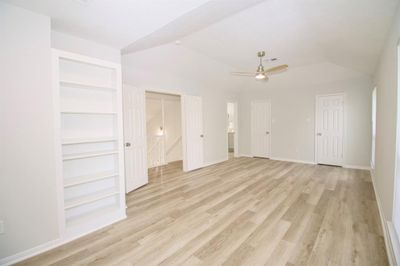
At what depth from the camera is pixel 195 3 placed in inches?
65.7

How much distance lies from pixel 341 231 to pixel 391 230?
462 mm

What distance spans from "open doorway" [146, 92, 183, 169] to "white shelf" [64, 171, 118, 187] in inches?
133

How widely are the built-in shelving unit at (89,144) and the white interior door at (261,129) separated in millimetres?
5562

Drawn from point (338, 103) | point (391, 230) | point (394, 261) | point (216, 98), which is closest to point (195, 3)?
point (394, 261)

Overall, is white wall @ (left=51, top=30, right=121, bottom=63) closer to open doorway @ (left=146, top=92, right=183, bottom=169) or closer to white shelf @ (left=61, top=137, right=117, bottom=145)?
white shelf @ (left=61, top=137, right=117, bottom=145)

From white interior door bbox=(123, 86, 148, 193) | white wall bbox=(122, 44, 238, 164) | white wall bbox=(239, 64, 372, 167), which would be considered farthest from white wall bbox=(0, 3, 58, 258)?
white wall bbox=(239, 64, 372, 167)

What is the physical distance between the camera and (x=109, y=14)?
1866 millimetres

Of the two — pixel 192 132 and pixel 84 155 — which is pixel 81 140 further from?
pixel 192 132

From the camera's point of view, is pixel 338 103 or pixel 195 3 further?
pixel 338 103

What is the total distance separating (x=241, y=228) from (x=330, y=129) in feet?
16.0

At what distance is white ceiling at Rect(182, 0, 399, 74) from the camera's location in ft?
6.69

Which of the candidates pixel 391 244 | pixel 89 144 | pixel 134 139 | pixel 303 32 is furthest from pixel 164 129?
pixel 391 244

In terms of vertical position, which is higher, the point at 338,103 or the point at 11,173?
the point at 338,103

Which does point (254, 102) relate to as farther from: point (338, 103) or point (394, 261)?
point (394, 261)
